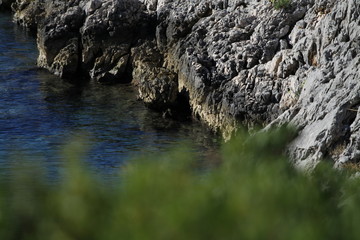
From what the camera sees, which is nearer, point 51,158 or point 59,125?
point 51,158

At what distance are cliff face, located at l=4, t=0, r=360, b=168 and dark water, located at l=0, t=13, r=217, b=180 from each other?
35.8 inches

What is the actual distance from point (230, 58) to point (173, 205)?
22.5 meters

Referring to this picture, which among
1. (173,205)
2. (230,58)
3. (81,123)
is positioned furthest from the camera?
(230,58)

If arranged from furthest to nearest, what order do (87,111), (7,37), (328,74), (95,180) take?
(7,37)
(87,111)
(328,74)
(95,180)

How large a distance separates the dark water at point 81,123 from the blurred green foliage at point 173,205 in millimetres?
14306

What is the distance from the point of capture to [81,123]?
1082 inches

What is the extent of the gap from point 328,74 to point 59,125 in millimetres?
9776

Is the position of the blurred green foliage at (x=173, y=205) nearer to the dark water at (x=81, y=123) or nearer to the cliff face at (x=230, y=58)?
the cliff face at (x=230, y=58)

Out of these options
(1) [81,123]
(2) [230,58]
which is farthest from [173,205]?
(2) [230,58]

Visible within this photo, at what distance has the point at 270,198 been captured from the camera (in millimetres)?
6016

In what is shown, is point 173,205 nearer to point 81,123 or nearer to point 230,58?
point 81,123

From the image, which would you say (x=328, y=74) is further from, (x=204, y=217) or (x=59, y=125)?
Result: (x=204, y=217)

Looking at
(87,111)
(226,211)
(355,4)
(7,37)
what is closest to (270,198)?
(226,211)

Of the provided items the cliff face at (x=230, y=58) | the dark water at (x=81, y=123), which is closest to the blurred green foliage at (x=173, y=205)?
the cliff face at (x=230, y=58)
